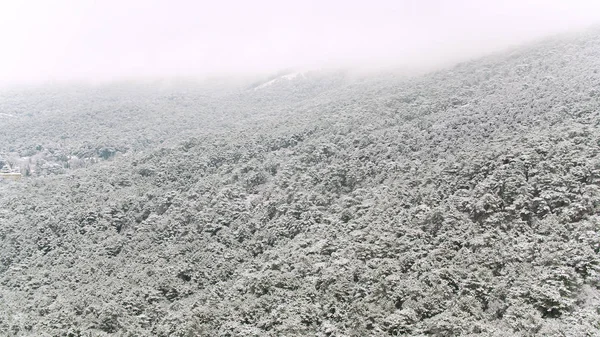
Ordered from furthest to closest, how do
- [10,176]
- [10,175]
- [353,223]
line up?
1. [10,175]
2. [10,176]
3. [353,223]

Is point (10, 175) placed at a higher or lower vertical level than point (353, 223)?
lower

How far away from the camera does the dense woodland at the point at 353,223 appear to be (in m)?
29.5

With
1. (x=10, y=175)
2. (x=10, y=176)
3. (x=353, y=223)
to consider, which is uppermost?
(x=353, y=223)

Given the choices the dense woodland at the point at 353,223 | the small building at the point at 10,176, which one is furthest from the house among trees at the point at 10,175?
the dense woodland at the point at 353,223

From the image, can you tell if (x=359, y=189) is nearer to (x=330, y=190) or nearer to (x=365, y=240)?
(x=330, y=190)

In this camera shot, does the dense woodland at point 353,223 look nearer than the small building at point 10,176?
Yes

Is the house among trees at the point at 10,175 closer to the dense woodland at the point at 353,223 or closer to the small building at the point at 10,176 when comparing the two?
the small building at the point at 10,176

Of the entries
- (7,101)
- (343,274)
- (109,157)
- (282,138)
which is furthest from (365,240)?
(7,101)

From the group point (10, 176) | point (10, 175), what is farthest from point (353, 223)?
point (10, 175)

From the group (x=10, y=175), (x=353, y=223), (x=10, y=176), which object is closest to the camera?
(x=353, y=223)

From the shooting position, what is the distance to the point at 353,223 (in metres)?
41.5

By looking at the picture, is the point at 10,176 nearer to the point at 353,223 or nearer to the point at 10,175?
the point at 10,175

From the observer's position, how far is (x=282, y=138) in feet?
225

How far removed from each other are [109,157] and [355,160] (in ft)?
237
